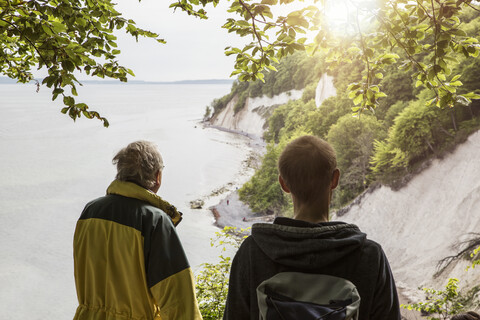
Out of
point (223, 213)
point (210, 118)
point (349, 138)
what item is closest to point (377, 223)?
point (349, 138)

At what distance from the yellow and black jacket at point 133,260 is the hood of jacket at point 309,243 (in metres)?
0.66

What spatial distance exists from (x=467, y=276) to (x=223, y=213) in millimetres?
21595

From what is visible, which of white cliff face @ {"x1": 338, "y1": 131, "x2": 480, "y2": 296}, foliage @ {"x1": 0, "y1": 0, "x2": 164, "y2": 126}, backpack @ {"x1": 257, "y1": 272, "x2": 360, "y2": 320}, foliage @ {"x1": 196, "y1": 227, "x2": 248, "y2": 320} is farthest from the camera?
white cliff face @ {"x1": 338, "y1": 131, "x2": 480, "y2": 296}

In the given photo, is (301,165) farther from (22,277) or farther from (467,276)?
(22,277)

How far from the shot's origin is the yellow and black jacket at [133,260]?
1.81 m

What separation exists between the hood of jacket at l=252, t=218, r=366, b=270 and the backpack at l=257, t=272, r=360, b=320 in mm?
47

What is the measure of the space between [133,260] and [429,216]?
1992 cm

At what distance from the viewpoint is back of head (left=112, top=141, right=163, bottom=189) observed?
1.90 metres

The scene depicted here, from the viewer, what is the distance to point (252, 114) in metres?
64.2

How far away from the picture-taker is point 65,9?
1.77 m

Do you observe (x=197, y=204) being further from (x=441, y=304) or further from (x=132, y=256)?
(x=132, y=256)

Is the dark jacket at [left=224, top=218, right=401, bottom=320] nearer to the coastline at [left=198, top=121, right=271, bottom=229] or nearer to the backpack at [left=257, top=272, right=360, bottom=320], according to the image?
the backpack at [left=257, top=272, right=360, bottom=320]

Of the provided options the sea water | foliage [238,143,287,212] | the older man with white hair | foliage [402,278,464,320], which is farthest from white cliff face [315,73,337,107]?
the older man with white hair

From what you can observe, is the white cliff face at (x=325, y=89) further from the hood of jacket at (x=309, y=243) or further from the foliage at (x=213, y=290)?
the hood of jacket at (x=309, y=243)
